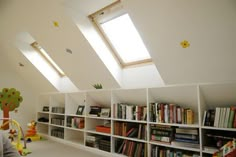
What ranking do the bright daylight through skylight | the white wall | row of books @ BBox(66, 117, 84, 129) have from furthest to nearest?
the white wall → row of books @ BBox(66, 117, 84, 129) → the bright daylight through skylight

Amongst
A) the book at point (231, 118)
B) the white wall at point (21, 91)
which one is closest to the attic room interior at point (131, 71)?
the book at point (231, 118)

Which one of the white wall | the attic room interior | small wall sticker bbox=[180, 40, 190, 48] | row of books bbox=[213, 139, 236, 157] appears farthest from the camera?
the white wall

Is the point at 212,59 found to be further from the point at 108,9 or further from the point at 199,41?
the point at 108,9

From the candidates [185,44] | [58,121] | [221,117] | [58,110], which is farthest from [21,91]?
[221,117]

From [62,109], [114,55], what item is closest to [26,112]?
[62,109]

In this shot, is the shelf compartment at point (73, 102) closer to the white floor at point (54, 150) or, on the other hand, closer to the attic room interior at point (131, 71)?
the attic room interior at point (131, 71)

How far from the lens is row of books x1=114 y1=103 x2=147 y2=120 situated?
3242mm

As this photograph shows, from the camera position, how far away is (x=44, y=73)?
4.99 meters

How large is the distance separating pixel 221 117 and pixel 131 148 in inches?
59.1

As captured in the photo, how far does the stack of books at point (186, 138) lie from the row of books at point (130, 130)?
0.51m

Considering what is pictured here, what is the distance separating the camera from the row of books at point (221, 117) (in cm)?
233

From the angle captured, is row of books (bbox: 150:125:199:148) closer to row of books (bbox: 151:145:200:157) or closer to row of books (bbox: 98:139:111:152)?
row of books (bbox: 151:145:200:157)

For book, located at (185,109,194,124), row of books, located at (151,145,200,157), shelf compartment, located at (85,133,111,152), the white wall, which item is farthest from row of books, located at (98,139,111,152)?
the white wall

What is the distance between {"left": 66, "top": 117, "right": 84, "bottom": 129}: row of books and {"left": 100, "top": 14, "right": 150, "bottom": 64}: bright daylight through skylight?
65.9 inches
